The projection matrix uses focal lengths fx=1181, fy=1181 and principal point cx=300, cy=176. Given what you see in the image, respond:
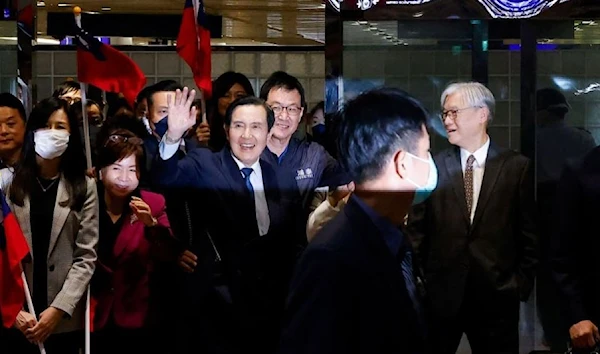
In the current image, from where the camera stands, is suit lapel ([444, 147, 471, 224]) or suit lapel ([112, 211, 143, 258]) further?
suit lapel ([112, 211, 143, 258])

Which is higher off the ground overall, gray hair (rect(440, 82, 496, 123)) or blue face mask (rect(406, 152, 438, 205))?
gray hair (rect(440, 82, 496, 123))

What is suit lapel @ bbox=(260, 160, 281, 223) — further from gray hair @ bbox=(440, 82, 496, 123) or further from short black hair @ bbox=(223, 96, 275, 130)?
gray hair @ bbox=(440, 82, 496, 123)

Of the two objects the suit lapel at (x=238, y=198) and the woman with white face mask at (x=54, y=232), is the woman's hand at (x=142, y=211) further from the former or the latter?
the suit lapel at (x=238, y=198)

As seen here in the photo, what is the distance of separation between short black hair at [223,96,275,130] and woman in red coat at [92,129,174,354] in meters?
0.25

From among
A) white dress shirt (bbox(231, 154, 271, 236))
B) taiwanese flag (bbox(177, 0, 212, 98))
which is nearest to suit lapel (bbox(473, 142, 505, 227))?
white dress shirt (bbox(231, 154, 271, 236))

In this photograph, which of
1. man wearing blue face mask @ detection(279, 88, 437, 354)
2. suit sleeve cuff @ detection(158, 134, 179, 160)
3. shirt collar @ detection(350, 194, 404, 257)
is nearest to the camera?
man wearing blue face mask @ detection(279, 88, 437, 354)

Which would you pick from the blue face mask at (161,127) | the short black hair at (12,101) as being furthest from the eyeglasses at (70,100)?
the blue face mask at (161,127)

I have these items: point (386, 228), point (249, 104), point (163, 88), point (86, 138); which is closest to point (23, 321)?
point (86, 138)

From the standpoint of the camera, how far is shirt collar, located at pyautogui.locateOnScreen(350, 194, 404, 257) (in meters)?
2.65

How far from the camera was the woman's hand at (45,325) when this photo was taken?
3.21m

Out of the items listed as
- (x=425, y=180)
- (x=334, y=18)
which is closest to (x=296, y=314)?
(x=425, y=180)

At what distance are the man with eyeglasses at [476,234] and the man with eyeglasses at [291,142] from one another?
299 millimetres

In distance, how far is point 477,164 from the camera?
299 cm

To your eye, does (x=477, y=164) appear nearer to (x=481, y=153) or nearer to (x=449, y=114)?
(x=481, y=153)
